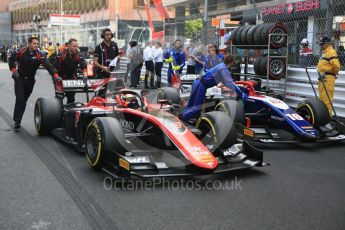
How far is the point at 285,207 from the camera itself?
424cm

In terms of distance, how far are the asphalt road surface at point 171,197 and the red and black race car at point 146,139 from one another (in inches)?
→ 6.8

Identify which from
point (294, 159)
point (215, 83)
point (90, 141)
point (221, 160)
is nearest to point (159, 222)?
point (221, 160)

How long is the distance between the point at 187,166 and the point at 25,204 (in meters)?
1.66

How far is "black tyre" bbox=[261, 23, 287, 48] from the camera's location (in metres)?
9.66

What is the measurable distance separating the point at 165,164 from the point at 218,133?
2.81 ft

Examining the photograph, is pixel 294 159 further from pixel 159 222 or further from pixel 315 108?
pixel 159 222

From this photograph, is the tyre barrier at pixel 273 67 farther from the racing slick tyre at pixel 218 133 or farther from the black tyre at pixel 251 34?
the racing slick tyre at pixel 218 133

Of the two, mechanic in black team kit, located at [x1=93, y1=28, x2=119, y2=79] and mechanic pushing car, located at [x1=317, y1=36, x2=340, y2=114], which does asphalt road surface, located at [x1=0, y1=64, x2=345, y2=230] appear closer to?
mechanic in black team kit, located at [x1=93, y1=28, x2=119, y2=79]

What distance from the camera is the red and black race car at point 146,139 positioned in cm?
487

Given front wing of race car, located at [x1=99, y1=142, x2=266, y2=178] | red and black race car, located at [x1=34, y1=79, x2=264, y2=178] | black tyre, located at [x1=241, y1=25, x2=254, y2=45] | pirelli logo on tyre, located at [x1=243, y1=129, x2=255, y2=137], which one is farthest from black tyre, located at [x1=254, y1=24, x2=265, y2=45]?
front wing of race car, located at [x1=99, y1=142, x2=266, y2=178]

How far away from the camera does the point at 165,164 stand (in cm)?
503

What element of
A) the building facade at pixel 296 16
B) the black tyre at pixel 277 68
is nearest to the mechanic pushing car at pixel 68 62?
the black tyre at pixel 277 68

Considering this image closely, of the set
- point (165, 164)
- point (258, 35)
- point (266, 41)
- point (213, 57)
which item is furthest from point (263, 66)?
point (165, 164)

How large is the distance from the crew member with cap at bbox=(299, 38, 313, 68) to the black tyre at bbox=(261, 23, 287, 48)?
652 mm
